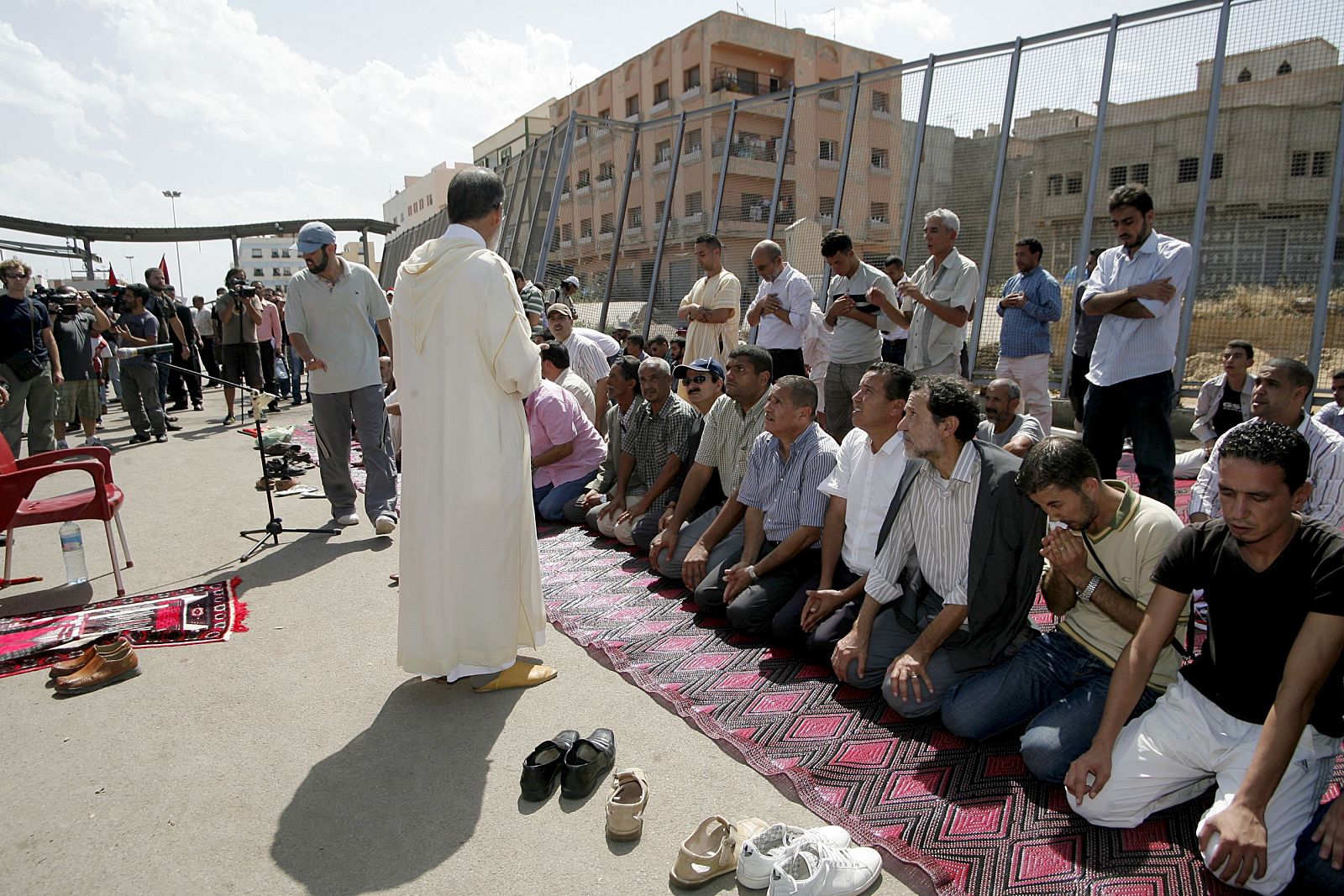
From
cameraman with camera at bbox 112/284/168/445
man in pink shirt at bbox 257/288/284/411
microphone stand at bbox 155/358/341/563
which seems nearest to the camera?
microphone stand at bbox 155/358/341/563

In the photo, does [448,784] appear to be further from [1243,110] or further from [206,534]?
[1243,110]

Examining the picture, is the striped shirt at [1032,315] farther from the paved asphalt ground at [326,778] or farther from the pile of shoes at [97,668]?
the pile of shoes at [97,668]

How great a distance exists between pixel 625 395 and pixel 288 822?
3.98 meters

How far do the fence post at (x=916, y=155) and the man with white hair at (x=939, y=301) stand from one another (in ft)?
8.26

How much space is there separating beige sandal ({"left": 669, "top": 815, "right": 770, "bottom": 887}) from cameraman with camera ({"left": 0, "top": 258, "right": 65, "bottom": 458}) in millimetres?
7683

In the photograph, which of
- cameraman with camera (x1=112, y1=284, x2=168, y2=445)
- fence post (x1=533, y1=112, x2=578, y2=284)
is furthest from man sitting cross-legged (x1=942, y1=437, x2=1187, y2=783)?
fence post (x1=533, y1=112, x2=578, y2=284)

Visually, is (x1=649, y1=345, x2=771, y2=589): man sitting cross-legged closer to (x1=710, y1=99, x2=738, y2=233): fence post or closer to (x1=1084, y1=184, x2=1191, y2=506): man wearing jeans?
(x1=1084, y1=184, x2=1191, y2=506): man wearing jeans

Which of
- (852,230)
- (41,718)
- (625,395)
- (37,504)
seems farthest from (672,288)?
(41,718)

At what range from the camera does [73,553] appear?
4762 millimetres

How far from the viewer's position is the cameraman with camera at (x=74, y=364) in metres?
8.77

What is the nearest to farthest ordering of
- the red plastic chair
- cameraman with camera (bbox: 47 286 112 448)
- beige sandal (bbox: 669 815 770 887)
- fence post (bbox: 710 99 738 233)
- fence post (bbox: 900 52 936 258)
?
beige sandal (bbox: 669 815 770 887) < the red plastic chair < fence post (bbox: 900 52 936 258) < cameraman with camera (bbox: 47 286 112 448) < fence post (bbox: 710 99 738 233)

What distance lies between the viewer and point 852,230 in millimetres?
8914

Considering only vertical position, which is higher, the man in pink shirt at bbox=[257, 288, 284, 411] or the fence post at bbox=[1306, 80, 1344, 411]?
the fence post at bbox=[1306, 80, 1344, 411]

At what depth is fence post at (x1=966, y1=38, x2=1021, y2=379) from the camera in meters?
7.70
